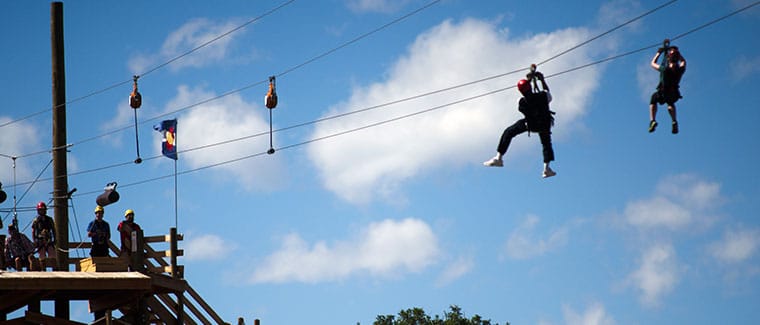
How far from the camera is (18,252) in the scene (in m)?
32.6

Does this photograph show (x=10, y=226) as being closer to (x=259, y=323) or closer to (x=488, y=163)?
(x=259, y=323)

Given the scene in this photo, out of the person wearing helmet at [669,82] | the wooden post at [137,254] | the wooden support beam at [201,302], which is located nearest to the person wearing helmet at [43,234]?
the wooden post at [137,254]

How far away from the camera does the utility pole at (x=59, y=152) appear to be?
3394 cm

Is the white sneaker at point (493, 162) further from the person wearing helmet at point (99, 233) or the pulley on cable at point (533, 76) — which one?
the person wearing helmet at point (99, 233)

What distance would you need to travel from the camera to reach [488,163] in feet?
87.5

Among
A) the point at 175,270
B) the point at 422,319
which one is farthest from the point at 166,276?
the point at 422,319

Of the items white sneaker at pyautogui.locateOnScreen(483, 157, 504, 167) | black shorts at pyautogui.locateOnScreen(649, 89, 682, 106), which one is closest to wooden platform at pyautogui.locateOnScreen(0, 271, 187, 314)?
white sneaker at pyautogui.locateOnScreen(483, 157, 504, 167)

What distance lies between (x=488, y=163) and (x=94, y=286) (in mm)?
9969

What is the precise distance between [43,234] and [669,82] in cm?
1431

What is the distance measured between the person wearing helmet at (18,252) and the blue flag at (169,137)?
5451 mm

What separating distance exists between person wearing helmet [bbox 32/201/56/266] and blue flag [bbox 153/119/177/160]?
500 cm

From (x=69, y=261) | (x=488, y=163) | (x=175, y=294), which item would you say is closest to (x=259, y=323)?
(x=175, y=294)

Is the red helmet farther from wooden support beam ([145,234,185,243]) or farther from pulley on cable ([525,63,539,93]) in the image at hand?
wooden support beam ([145,234,185,243])

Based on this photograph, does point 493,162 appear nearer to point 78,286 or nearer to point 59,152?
point 78,286
